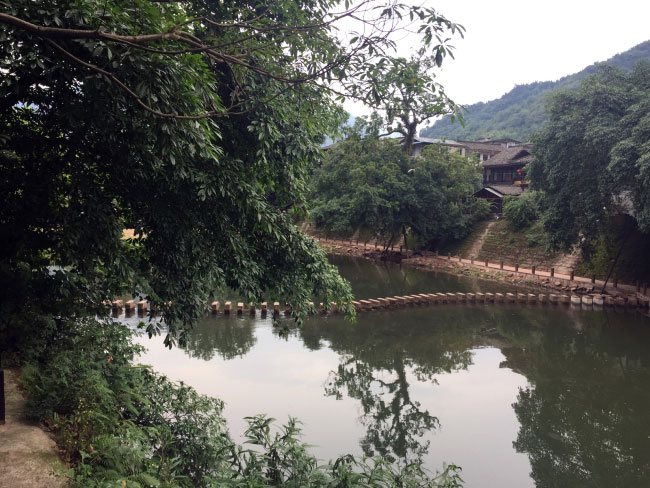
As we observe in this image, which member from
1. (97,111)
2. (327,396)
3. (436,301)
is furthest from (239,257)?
(436,301)

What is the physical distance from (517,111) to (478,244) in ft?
206

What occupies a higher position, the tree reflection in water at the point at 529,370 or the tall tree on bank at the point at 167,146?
the tall tree on bank at the point at 167,146

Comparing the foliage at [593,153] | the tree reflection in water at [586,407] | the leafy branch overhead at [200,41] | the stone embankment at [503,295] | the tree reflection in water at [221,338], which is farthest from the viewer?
the foliage at [593,153]

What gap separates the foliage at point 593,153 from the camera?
18828 millimetres

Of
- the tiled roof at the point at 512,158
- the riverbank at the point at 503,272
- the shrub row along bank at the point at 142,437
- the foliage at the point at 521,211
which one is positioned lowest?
the shrub row along bank at the point at 142,437

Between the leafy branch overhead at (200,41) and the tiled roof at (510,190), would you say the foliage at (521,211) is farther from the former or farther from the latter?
the leafy branch overhead at (200,41)

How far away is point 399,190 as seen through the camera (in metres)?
32.8

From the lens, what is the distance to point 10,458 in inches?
201

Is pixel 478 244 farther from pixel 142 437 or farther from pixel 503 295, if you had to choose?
pixel 142 437

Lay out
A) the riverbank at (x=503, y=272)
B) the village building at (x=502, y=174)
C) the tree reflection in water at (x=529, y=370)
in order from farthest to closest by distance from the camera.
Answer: the village building at (x=502, y=174) < the riverbank at (x=503, y=272) < the tree reflection in water at (x=529, y=370)

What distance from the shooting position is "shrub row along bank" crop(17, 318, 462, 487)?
512 centimetres

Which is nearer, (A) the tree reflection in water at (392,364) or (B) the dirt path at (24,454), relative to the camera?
(B) the dirt path at (24,454)

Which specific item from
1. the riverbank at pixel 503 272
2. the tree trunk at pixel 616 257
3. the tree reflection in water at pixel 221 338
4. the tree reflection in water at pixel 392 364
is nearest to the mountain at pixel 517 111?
the riverbank at pixel 503 272

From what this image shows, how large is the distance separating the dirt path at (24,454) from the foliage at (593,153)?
19901mm
